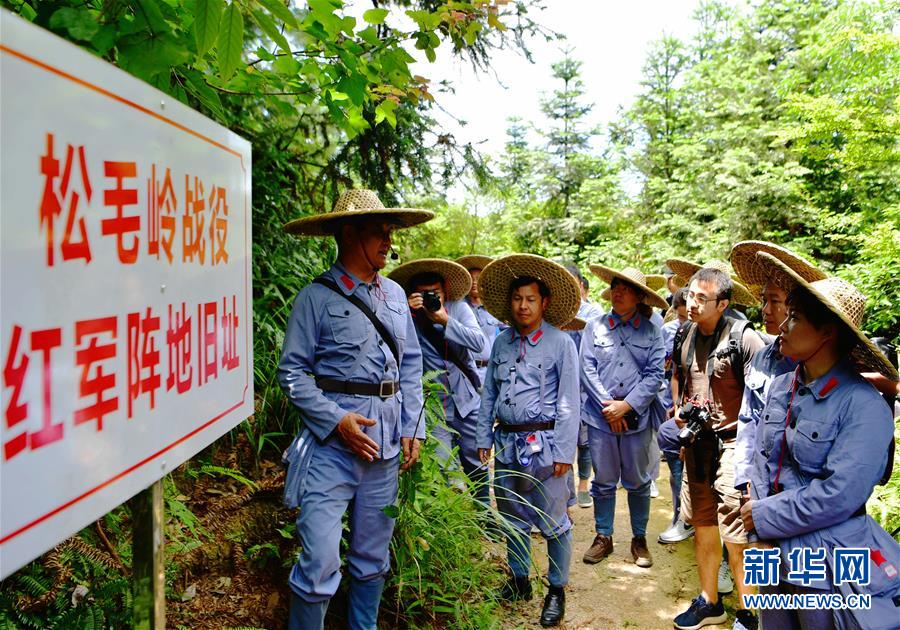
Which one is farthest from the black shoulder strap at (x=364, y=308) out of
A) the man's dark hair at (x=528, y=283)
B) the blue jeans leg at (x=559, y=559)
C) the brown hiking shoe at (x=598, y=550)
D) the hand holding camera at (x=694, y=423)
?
the brown hiking shoe at (x=598, y=550)

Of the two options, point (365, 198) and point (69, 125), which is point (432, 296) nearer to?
point (365, 198)

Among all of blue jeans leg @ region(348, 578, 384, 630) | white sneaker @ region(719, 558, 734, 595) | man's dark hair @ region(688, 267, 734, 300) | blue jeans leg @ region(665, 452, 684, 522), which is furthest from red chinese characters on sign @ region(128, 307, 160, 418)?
blue jeans leg @ region(665, 452, 684, 522)

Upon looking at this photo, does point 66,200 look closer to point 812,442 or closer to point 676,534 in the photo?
point 812,442

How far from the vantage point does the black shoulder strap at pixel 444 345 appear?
16.9ft

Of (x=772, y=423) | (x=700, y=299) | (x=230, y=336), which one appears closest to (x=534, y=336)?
(x=700, y=299)

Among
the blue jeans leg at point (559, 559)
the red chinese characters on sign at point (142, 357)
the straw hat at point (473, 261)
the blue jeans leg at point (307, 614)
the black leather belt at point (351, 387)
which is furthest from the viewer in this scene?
the straw hat at point (473, 261)

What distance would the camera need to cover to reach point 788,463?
2543 millimetres

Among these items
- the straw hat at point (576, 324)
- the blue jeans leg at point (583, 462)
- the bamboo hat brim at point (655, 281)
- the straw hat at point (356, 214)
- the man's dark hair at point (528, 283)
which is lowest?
the blue jeans leg at point (583, 462)

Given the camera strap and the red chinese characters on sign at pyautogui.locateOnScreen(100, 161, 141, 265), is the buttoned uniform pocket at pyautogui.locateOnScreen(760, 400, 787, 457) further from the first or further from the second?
the red chinese characters on sign at pyautogui.locateOnScreen(100, 161, 141, 265)

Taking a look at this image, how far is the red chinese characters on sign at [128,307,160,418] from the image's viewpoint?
3.79 feet

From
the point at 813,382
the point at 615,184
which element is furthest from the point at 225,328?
the point at 615,184

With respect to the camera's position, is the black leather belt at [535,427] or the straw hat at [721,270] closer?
the black leather belt at [535,427]

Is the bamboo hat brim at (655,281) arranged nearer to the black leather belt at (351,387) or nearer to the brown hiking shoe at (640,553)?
the brown hiking shoe at (640,553)

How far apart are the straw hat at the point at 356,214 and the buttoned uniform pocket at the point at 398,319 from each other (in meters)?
0.47
